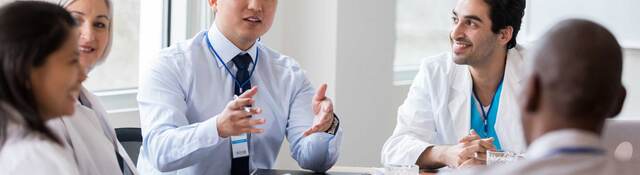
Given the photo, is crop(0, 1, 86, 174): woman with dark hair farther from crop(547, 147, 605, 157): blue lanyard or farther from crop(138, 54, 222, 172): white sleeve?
crop(138, 54, 222, 172): white sleeve

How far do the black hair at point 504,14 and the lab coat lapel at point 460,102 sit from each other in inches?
7.9

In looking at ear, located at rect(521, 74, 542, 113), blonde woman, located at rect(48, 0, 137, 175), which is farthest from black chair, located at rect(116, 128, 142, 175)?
ear, located at rect(521, 74, 542, 113)

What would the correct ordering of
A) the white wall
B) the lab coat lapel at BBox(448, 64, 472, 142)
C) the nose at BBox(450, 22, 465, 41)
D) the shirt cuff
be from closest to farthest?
the shirt cuff < the lab coat lapel at BBox(448, 64, 472, 142) < the nose at BBox(450, 22, 465, 41) < the white wall

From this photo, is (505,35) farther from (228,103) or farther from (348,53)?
(348,53)

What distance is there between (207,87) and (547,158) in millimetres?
1944

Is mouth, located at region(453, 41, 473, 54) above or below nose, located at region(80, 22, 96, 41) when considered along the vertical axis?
below

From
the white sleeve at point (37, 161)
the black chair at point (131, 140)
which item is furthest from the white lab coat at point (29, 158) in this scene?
the black chair at point (131, 140)

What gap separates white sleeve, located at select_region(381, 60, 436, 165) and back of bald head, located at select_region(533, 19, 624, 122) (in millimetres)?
1759

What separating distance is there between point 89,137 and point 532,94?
3.95ft

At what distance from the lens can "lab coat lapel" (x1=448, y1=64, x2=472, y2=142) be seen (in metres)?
3.15

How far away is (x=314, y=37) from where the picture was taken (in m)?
4.66

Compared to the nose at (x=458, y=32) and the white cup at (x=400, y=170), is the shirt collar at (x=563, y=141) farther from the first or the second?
the nose at (x=458, y=32)

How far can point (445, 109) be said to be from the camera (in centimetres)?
319

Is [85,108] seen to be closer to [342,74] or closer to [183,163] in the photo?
[183,163]
